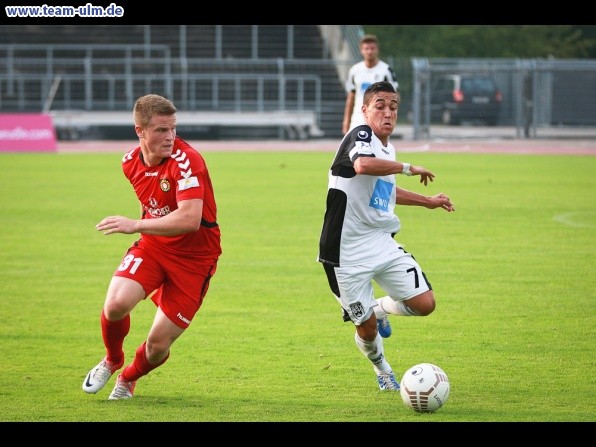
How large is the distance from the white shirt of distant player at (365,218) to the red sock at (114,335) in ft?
4.83

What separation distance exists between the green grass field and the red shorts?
600 millimetres

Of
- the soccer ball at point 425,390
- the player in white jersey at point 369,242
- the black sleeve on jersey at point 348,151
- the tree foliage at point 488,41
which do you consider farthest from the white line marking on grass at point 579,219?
the tree foliage at point 488,41

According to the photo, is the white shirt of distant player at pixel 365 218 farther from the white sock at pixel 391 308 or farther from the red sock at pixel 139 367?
the red sock at pixel 139 367

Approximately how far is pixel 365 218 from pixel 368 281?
0.42m

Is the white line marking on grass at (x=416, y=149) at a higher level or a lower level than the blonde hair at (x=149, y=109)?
lower

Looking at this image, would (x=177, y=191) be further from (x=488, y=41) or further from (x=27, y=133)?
(x=488, y=41)

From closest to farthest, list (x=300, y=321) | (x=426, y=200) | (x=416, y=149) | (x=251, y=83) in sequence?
(x=426, y=200) → (x=300, y=321) → (x=416, y=149) → (x=251, y=83)

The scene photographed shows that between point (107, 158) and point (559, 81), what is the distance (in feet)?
51.9

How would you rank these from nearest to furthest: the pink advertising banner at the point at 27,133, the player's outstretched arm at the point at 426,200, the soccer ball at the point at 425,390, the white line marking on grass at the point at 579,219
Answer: the soccer ball at the point at 425,390 → the player's outstretched arm at the point at 426,200 → the white line marking on grass at the point at 579,219 → the pink advertising banner at the point at 27,133

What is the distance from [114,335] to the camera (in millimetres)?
6859

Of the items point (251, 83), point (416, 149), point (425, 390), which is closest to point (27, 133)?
point (251, 83)

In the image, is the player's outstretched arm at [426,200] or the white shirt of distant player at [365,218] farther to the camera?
the player's outstretched arm at [426,200]

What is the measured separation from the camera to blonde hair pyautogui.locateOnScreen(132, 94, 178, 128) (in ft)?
21.7

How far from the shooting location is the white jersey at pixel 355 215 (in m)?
7.04
